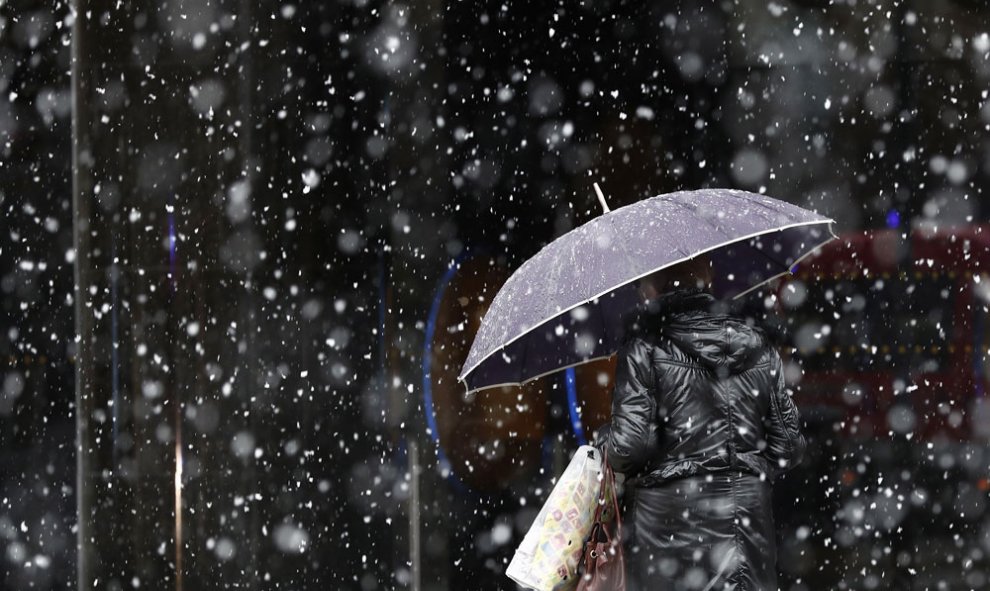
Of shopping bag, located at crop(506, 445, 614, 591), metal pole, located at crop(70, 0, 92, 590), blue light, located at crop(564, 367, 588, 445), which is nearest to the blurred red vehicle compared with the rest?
blue light, located at crop(564, 367, 588, 445)

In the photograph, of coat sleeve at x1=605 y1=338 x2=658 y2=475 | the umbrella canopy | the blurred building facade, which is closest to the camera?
the umbrella canopy

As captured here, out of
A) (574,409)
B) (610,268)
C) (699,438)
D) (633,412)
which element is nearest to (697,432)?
(699,438)

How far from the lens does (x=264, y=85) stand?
5473 mm

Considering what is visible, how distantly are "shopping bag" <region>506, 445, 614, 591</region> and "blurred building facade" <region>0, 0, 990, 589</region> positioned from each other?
1988mm

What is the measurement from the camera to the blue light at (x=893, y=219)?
5.55 m

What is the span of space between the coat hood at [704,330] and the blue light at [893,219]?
230 cm

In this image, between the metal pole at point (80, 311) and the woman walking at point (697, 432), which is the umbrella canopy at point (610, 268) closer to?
the woman walking at point (697, 432)

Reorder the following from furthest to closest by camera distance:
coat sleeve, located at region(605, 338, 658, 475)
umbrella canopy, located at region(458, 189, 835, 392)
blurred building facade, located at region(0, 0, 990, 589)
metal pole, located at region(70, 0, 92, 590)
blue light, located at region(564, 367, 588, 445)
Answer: blue light, located at region(564, 367, 588, 445) < metal pole, located at region(70, 0, 92, 590) < blurred building facade, located at region(0, 0, 990, 589) < coat sleeve, located at region(605, 338, 658, 475) < umbrella canopy, located at region(458, 189, 835, 392)

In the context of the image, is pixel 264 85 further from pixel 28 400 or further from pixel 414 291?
pixel 28 400

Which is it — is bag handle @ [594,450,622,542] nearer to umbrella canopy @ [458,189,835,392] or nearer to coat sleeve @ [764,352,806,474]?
umbrella canopy @ [458,189,835,392]

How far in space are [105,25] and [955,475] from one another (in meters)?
5.16

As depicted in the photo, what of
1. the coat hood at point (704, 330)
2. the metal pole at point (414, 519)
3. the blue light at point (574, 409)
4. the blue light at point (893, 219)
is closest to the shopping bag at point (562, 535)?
the coat hood at point (704, 330)

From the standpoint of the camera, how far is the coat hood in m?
3.55

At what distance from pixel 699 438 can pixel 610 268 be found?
0.80m
